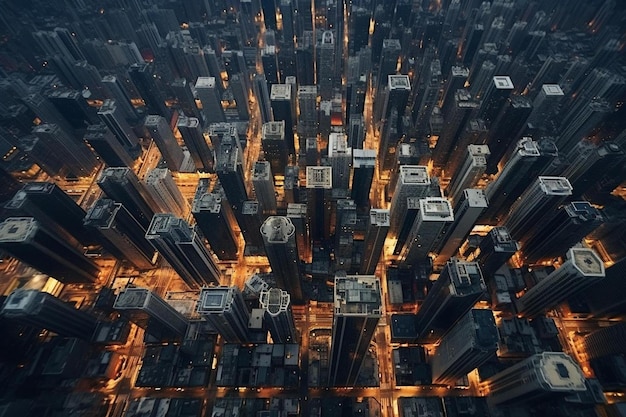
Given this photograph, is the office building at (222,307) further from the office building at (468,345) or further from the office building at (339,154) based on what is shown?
the office building at (339,154)

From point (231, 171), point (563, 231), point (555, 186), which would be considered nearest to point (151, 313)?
point (231, 171)

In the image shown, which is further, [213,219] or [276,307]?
[213,219]

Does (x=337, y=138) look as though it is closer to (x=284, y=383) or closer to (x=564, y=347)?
(x=284, y=383)

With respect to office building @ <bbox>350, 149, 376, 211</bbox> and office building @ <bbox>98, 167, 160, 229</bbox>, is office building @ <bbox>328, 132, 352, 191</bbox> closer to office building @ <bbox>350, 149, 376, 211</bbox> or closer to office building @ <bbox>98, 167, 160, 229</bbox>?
office building @ <bbox>350, 149, 376, 211</bbox>

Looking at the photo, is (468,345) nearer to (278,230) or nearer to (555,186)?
(278,230)

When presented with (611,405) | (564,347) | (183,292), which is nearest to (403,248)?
(564,347)

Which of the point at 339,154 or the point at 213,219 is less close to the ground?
the point at 339,154

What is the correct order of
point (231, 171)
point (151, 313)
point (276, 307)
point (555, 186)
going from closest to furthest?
point (276, 307)
point (151, 313)
point (555, 186)
point (231, 171)
